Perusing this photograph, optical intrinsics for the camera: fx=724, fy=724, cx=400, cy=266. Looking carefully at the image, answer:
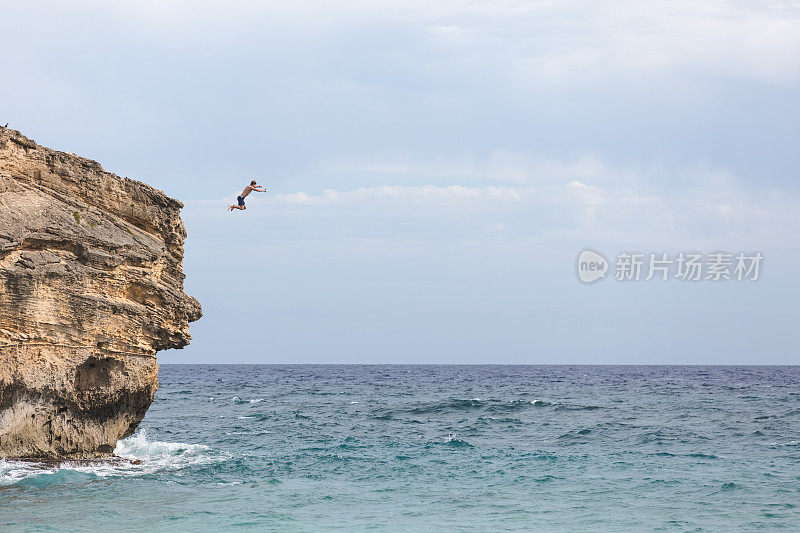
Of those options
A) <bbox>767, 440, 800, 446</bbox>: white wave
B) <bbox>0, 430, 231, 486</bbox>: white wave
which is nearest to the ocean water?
<bbox>0, 430, 231, 486</bbox>: white wave

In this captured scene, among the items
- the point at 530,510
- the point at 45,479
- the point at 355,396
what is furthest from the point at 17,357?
the point at 355,396

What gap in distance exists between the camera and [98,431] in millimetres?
21359

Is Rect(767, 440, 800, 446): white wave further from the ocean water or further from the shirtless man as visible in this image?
the shirtless man

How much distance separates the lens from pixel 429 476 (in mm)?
22203

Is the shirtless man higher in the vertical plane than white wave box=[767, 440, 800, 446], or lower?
higher

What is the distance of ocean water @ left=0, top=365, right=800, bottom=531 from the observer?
17.0 metres

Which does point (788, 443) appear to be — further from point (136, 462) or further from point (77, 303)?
point (77, 303)

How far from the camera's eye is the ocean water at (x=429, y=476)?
Answer: 1700 cm

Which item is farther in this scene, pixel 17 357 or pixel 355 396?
pixel 355 396

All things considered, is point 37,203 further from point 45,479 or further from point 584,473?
point 584,473

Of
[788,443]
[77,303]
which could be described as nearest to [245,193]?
[77,303]

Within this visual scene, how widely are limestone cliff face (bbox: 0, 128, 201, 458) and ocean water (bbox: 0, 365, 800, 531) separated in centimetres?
135

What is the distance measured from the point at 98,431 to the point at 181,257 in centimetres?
585

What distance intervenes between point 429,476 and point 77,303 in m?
11.4
